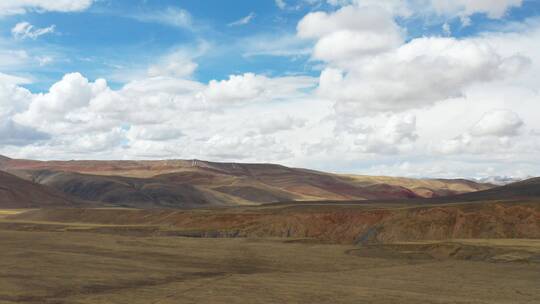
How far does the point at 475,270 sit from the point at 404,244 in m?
16.8

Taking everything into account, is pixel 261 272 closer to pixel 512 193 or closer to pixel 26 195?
pixel 512 193

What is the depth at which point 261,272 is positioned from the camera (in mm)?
42594

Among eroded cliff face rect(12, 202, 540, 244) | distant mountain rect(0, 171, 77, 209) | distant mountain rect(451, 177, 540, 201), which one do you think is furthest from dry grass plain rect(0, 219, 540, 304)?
distant mountain rect(0, 171, 77, 209)

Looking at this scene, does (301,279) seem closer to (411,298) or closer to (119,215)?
(411,298)

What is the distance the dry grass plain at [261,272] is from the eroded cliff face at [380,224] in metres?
6.89

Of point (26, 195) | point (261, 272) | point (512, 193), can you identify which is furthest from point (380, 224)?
point (26, 195)

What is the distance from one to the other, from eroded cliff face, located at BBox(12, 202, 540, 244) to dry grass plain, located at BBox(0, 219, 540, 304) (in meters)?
6.89

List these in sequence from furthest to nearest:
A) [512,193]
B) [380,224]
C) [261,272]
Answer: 1. [512,193]
2. [380,224]
3. [261,272]

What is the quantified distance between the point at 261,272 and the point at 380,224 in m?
34.0

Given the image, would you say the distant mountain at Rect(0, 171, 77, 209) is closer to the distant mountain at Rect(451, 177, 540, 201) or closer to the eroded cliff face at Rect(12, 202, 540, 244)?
the eroded cliff face at Rect(12, 202, 540, 244)

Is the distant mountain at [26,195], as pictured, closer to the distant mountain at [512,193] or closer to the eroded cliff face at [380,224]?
the eroded cliff face at [380,224]

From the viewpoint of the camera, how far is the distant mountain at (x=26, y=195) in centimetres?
16399

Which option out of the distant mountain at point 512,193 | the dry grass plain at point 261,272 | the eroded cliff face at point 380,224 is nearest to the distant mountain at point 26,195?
the eroded cliff face at point 380,224

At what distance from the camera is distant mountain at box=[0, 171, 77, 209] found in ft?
538
